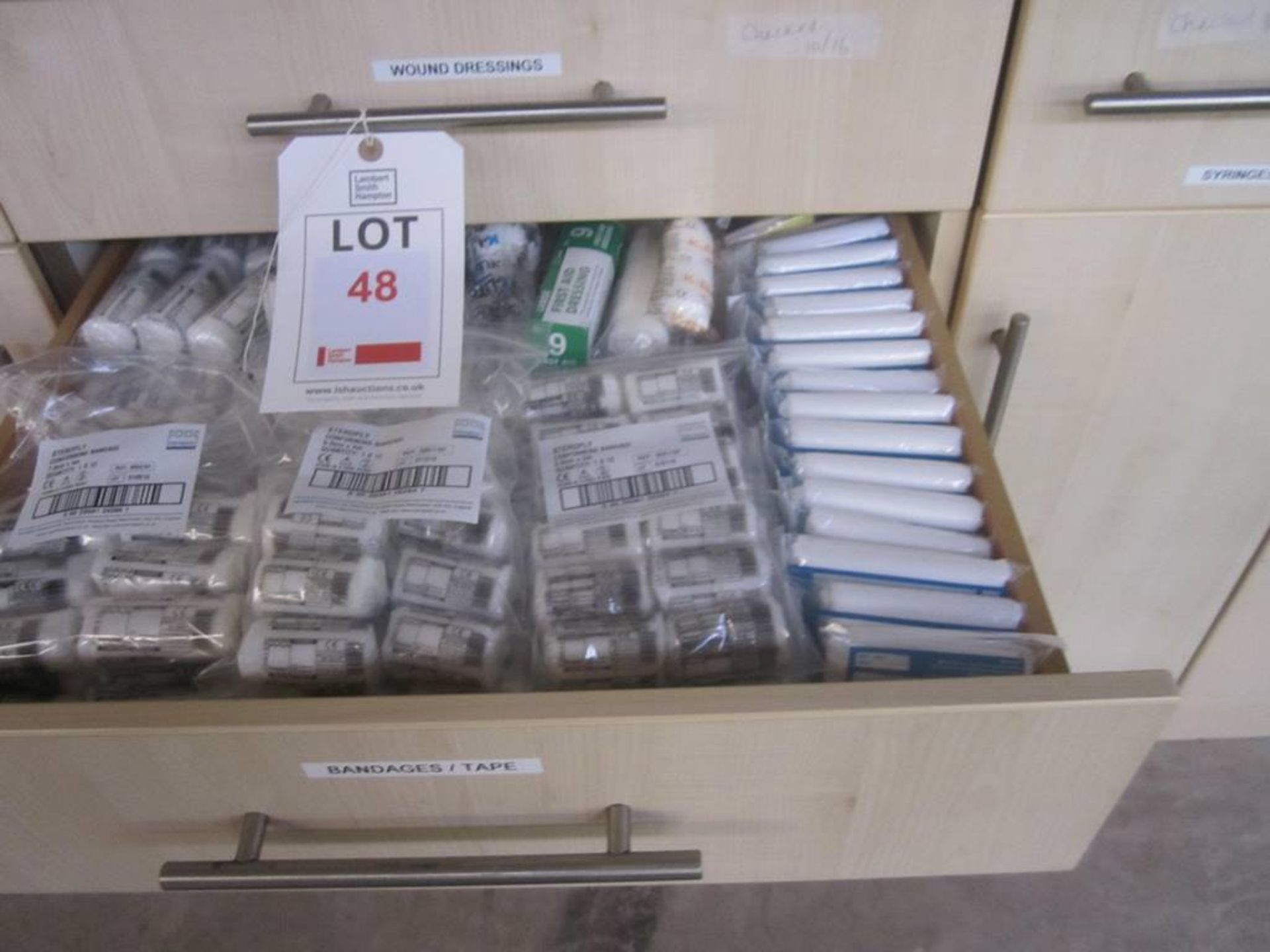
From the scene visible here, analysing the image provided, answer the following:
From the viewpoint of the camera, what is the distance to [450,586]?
1.79 feet

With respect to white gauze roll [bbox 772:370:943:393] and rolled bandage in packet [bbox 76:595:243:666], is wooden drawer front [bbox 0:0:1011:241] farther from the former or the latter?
rolled bandage in packet [bbox 76:595:243:666]

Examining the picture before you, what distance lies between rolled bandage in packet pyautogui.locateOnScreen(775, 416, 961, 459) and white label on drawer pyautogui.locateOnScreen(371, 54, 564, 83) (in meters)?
0.26

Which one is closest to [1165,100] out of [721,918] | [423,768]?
[423,768]

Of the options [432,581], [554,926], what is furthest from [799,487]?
[554,926]

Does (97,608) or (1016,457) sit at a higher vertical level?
(1016,457)

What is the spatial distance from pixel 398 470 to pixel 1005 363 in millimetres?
422

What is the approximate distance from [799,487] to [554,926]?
601mm

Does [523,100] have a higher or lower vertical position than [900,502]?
higher

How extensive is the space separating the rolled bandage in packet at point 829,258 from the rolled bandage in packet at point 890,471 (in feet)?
0.54

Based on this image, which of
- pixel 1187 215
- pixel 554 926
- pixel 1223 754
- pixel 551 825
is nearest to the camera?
pixel 551 825

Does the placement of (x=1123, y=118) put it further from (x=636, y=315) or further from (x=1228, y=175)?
(x=636, y=315)

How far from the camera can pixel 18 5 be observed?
52cm

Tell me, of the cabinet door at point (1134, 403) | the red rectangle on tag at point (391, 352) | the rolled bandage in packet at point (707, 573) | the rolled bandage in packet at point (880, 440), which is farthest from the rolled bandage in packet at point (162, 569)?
the cabinet door at point (1134, 403)

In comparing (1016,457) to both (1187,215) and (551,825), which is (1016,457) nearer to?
(1187,215)
